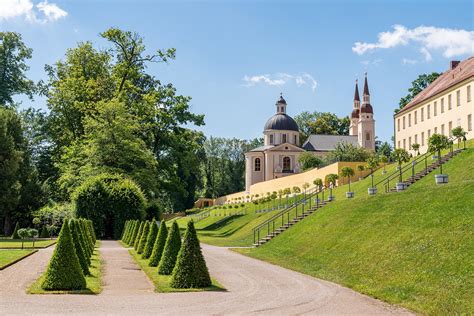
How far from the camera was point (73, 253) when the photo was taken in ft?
45.4

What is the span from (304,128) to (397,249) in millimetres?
97689

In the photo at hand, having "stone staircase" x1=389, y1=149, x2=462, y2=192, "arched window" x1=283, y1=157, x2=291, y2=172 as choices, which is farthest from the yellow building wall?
"stone staircase" x1=389, y1=149, x2=462, y2=192

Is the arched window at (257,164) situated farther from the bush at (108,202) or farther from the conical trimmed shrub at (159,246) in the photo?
the conical trimmed shrub at (159,246)

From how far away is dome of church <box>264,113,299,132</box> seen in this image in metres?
93.8

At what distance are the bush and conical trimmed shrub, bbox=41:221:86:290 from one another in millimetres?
30642

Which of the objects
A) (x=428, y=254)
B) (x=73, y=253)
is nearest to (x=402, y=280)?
(x=428, y=254)

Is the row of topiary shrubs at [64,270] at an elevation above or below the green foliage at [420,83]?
below

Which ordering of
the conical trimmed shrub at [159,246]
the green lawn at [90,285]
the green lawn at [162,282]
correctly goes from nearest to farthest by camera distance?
the green lawn at [90,285], the green lawn at [162,282], the conical trimmed shrub at [159,246]

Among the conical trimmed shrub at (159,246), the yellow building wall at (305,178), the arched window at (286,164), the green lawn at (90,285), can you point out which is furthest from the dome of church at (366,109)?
the green lawn at (90,285)

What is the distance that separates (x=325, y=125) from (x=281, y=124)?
1775 centimetres

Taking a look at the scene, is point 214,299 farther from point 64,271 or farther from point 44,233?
point 44,233

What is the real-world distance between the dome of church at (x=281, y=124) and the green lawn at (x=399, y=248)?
66574 millimetres

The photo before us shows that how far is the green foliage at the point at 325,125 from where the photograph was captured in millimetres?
108812

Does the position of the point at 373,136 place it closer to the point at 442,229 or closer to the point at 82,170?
the point at 82,170
